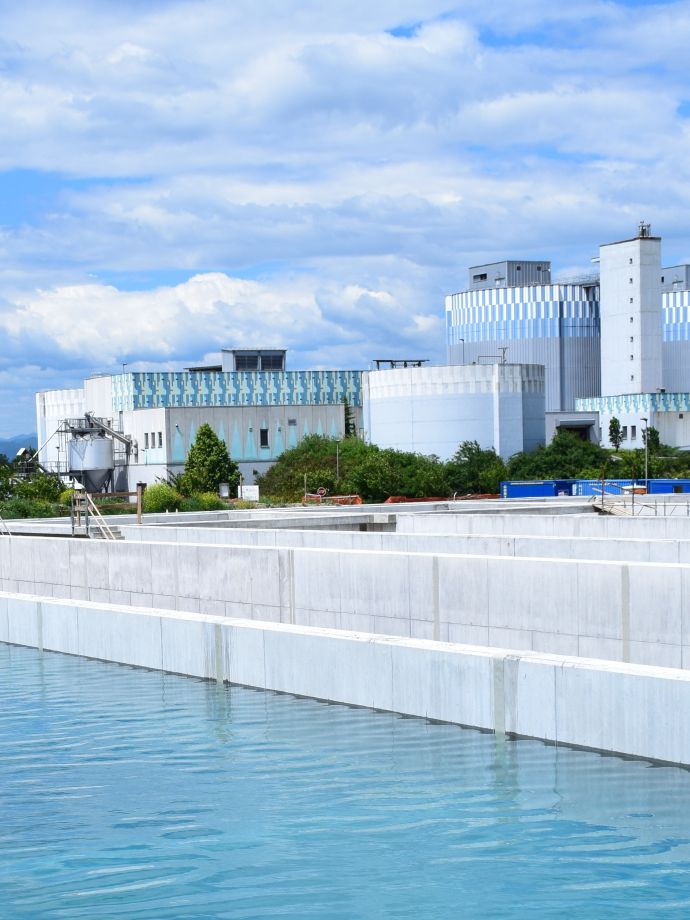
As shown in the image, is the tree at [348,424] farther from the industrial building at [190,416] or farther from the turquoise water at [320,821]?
the turquoise water at [320,821]

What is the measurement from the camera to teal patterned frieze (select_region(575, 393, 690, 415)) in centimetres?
12794

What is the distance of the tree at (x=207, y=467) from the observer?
9700 cm

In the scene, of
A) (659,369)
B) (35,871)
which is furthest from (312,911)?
(659,369)

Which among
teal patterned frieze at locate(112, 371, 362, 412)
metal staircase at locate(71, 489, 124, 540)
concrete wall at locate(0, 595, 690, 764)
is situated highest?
teal patterned frieze at locate(112, 371, 362, 412)

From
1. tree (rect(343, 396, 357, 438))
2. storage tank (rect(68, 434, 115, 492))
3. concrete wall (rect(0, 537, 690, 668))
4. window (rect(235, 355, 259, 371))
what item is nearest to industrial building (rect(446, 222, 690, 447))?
tree (rect(343, 396, 357, 438))

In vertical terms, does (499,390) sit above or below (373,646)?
above

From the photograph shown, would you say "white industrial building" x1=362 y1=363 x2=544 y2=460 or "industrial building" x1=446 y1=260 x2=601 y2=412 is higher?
"industrial building" x1=446 y1=260 x2=601 y2=412

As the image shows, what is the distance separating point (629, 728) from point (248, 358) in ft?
428

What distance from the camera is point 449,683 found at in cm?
1378

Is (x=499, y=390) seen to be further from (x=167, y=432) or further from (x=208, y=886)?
(x=208, y=886)

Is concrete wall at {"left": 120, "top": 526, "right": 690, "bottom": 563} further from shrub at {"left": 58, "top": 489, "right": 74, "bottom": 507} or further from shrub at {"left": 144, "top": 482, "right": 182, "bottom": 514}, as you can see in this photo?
shrub at {"left": 58, "top": 489, "right": 74, "bottom": 507}

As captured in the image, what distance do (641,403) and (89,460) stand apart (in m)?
55.6

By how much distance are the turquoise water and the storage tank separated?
95390 mm

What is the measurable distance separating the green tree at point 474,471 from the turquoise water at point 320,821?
86.3 meters
